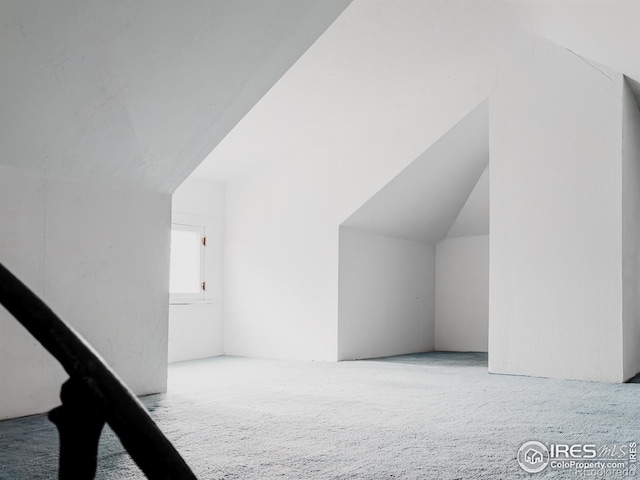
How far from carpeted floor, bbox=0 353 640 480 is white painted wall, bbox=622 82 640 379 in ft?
1.94

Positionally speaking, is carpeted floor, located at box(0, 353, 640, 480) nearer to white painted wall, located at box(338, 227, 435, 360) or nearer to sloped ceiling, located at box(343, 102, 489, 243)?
white painted wall, located at box(338, 227, 435, 360)

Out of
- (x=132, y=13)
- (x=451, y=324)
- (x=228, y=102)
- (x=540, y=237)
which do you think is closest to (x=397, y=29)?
(x=228, y=102)

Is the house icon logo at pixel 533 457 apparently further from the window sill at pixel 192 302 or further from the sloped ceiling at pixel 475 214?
the window sill at pixel 192 302

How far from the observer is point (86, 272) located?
12.6 feet

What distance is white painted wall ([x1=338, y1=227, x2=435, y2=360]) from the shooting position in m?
6.81

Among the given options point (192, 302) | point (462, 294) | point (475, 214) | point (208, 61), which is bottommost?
point (192, 302)

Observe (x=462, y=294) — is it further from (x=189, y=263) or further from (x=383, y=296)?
(x=189, y=263)

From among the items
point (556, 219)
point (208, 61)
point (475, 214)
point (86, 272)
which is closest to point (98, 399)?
point (208, 61)

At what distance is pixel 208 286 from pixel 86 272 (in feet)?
11.5

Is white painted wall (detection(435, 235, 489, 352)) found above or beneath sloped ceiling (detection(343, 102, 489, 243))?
beneath

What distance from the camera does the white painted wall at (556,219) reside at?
16.8ft

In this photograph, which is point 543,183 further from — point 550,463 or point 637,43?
point 550,463

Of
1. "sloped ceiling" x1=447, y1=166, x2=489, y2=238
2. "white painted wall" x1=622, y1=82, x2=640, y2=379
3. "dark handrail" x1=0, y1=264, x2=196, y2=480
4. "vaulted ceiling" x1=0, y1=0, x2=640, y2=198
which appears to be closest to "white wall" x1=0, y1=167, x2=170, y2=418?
"vaulted ceiling" x1=0, y1=0, x2=640, y2=198

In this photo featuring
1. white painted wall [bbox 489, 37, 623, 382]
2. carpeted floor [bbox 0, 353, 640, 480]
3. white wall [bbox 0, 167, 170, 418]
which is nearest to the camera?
carpeted floor [bbox 0, 353, 640, 480]
